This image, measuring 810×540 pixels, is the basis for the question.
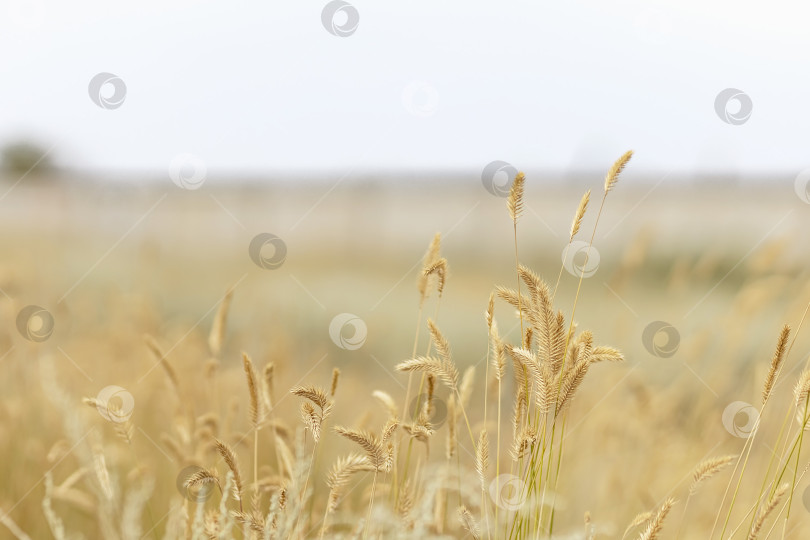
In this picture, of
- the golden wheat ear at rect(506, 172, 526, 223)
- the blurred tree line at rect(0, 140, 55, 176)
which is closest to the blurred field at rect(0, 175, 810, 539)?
the golden wheat ear at rect(506, 172, 526, 223)

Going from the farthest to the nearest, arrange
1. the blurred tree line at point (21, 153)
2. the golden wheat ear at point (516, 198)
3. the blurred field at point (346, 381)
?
the blurred tree line at point (21, 153) < the blurred field at point (346, 381) < the golden wheat ear at point (516, 198)

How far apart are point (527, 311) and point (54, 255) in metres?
3.63

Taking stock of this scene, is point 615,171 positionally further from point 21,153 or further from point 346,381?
point 21,153

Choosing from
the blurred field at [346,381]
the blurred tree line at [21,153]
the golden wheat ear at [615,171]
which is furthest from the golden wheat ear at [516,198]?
the blurred tree line at [21,153]

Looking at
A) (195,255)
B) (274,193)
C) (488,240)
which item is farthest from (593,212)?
(195,255)

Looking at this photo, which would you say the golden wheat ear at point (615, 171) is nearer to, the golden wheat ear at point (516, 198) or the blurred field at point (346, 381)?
the golden wheat ear at point (516, 198)

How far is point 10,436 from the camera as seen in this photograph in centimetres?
199

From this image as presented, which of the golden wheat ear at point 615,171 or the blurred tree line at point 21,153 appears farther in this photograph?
the blurred tree line at point 21,153

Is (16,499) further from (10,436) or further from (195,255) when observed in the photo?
(195,255)

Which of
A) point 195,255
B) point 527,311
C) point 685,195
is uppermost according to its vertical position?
point 685,195

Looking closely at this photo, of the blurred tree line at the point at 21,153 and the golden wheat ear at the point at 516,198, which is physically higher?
the golden wheat ear at the point at 516,198

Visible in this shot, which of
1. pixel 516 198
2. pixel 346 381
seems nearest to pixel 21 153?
pixel 346 381

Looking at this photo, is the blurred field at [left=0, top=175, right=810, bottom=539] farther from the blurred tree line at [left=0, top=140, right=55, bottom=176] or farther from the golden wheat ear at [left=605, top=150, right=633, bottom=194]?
the blurred tree line at [left=0, top=140, right=55, bottom=176]

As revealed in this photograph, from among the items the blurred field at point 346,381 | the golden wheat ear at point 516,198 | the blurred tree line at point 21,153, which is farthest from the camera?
the blurred tree line at point 21,153
